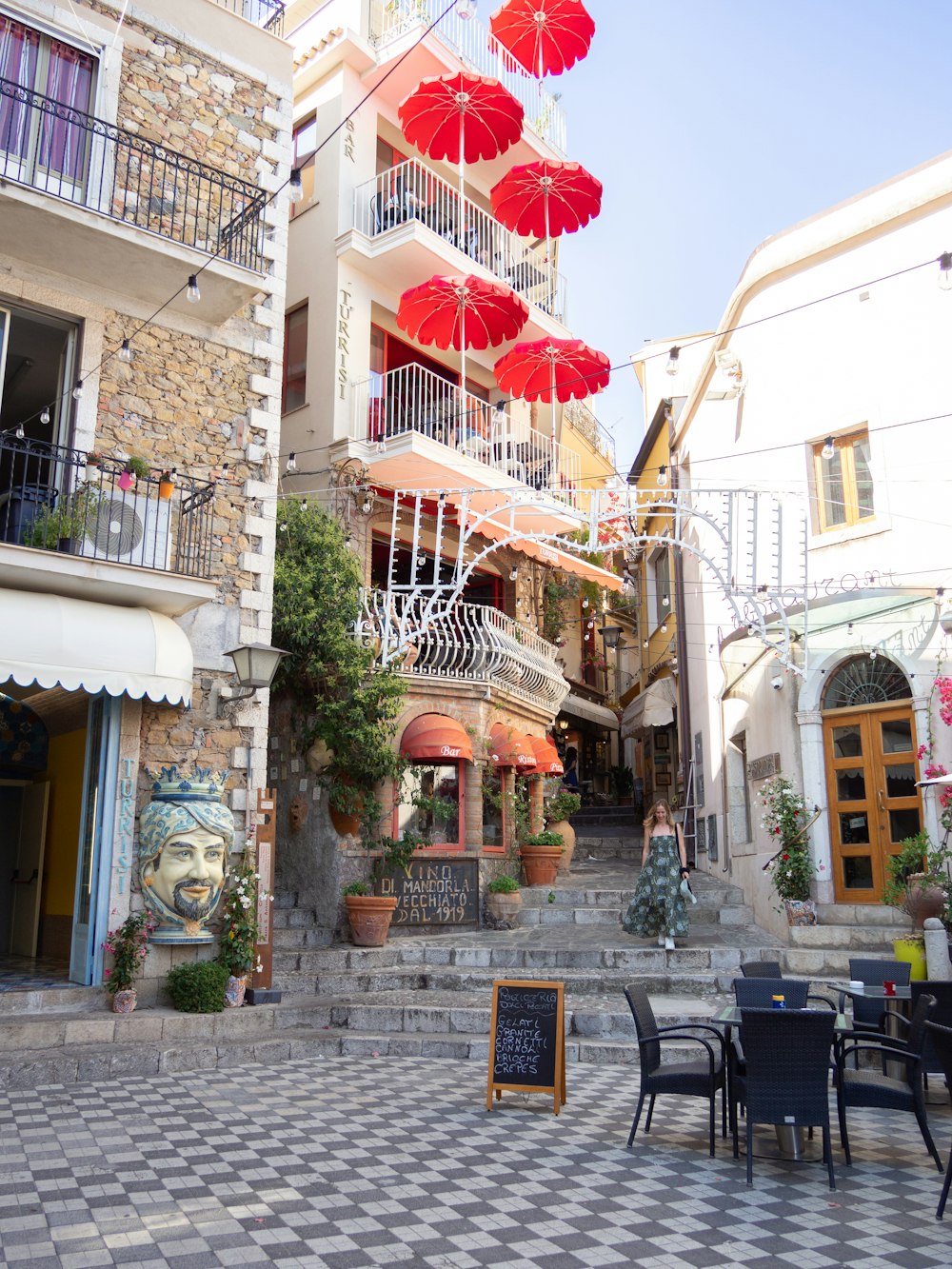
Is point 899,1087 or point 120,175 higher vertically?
point 120,175

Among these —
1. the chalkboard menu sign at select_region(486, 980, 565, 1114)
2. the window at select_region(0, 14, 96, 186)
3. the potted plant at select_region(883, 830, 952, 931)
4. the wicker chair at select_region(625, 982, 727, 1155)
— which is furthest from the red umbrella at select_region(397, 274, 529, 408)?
the wicker chair at select_region(625, 982, 727, 1155)

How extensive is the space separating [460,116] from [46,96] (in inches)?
325

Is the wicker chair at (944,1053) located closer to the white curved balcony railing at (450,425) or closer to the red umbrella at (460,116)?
the white curved balcony railing at (450,425)

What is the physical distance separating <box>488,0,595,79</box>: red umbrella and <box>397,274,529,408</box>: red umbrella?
608 centimetres

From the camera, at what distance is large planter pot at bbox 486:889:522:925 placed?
14750 mm

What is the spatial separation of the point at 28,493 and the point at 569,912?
910 centimetres

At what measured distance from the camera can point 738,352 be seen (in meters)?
14.9

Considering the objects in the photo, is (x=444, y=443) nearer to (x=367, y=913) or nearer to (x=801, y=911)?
(x=367, y=913)

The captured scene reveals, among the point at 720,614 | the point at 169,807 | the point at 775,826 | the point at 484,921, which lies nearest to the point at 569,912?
the point at 484,921

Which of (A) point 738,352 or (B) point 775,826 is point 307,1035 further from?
(A) point 738,352

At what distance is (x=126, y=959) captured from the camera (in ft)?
30.9

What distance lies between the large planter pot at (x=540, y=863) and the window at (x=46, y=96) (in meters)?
11.1

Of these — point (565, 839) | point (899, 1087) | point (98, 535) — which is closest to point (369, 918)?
point (565, 839)

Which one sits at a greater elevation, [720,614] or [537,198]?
[537,198]
